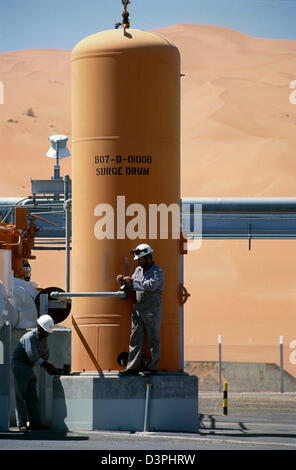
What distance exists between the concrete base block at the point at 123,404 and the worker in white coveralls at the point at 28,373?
332 mm

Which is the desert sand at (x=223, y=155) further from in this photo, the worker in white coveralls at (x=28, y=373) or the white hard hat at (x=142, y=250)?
the worker in white coveralls at (x=28, y=373)

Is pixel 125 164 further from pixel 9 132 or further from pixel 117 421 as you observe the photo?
pixel 9 132

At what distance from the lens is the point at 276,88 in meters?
99.4

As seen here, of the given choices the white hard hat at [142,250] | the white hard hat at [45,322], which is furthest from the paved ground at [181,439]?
the white hard hat at [142,250]

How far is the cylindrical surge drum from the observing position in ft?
59.8

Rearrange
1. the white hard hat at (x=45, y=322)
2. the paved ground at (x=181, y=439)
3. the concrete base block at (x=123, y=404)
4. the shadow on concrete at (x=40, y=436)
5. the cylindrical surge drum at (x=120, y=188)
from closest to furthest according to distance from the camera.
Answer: the paved ground at (x=181, y=439), the shadow on concrete at (x=40, y=436), the white hard hat at (x=45, y=322), the concrete base block at (x=123, y=404), the cylindrical surge drum at (x=120, y=188)

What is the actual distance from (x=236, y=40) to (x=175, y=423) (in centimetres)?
11705

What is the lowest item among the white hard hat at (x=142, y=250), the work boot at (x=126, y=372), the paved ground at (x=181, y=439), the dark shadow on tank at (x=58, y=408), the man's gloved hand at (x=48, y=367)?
the paved ground at (x=181, y=439)

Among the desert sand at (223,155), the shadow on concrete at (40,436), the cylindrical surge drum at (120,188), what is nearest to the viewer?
the shadow on concrete at (40,436)

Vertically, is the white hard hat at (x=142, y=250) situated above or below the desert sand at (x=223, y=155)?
below

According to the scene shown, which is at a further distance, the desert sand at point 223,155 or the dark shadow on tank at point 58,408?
the desert sand at point 223,155

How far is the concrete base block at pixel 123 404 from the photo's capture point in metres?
17.5

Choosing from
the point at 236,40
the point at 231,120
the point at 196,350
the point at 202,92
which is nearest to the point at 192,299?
the point at 196,350

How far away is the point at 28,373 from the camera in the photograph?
57.6ft
